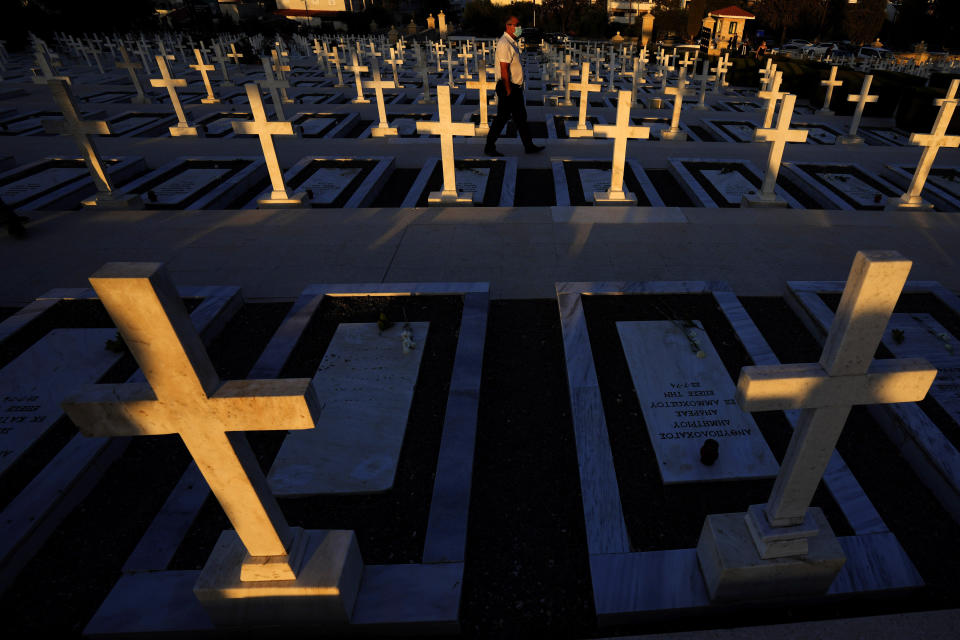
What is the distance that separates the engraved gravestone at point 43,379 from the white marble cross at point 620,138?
6438 millimetres

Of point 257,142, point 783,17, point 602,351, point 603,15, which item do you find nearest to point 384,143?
point 257,142

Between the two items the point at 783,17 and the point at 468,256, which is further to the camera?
the point at 783,17

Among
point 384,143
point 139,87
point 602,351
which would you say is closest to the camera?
point 602,351

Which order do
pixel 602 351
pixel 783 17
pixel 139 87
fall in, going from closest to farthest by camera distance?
pixel 602 351 → pixel 139 87 → pixel 783 17

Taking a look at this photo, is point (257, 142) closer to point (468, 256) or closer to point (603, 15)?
point (468, 256)

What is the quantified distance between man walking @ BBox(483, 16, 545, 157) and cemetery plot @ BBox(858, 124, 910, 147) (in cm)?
1000

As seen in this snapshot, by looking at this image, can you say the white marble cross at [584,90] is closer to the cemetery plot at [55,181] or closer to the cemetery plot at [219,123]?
the cemetery plot at [219,123]

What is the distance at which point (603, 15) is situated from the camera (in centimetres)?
4544

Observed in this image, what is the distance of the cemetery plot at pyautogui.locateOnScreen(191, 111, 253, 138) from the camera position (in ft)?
40.1

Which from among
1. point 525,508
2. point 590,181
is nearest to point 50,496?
point 525,508

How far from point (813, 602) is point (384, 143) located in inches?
411

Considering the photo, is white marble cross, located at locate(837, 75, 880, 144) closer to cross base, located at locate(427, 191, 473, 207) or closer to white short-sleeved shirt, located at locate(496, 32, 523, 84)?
white short-sleeved shirt, located at locate(496, 32, 523, 84)

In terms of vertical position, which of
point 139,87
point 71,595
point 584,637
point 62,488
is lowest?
point 584,637

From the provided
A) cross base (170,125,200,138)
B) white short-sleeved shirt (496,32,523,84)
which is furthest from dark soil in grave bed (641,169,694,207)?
cross base (170,125,200,138)
